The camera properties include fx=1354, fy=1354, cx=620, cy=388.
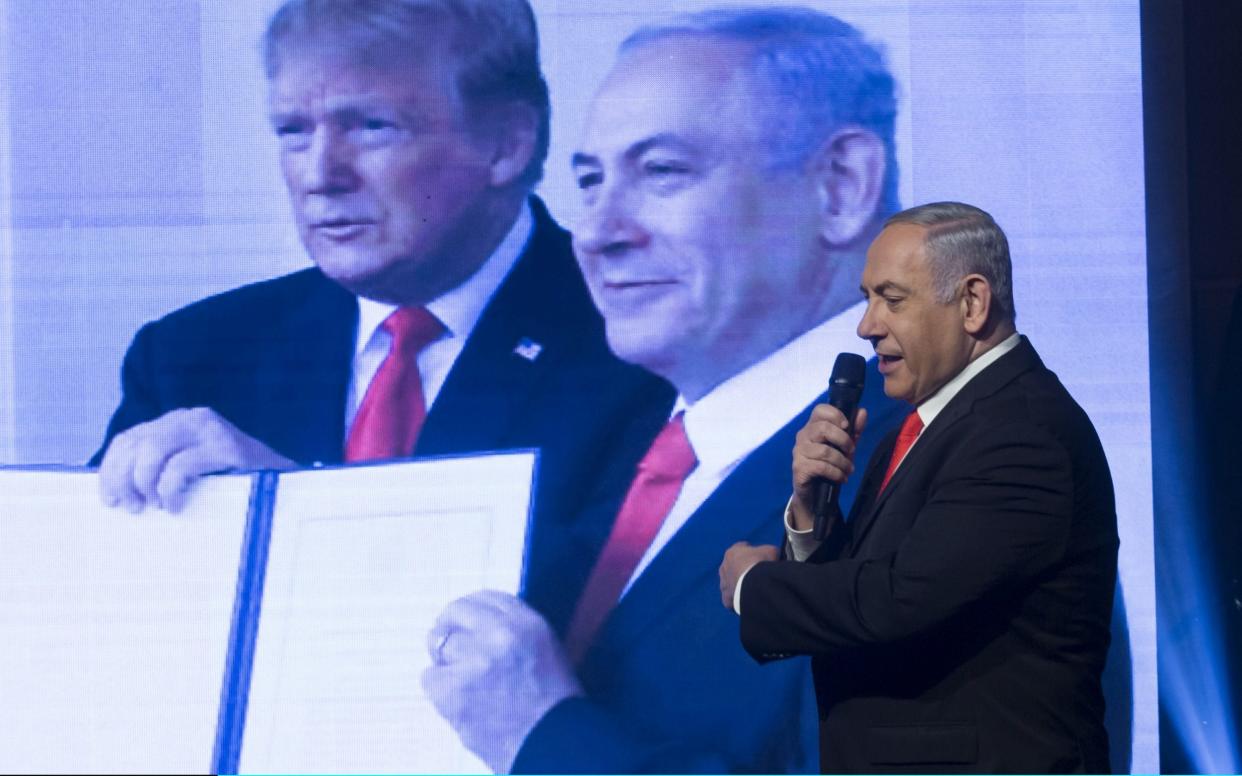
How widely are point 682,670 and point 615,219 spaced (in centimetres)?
92

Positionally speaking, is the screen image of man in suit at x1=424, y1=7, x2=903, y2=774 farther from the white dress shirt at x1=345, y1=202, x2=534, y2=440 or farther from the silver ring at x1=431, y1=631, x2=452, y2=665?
the white dress shirt at x1=345, y1=202, x2=534, y2=440

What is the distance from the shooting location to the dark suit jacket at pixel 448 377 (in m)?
2.76

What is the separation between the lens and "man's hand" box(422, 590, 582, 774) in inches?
105

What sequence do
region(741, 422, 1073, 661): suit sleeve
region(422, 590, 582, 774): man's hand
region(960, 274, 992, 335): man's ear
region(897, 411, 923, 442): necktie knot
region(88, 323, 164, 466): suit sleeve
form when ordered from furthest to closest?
region(88, 323, 164, 466): suit sleeve → region(422, 590, 582, 774): man's hand → region(897, 411, 923, 442): necktie knot → region(960, 274, 992, 335): man's ear → region(741, 422, 1073, 661): suit sleeve

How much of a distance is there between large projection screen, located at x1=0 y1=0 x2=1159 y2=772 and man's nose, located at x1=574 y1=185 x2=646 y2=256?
46 millimetres

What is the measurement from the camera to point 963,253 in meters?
1.62

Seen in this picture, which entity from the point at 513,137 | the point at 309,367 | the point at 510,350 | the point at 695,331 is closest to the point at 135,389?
the point at 309,367

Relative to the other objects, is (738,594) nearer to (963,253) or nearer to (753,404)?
(963,253)

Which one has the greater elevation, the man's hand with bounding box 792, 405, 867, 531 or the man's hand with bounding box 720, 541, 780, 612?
the man's hand with bounding box 792, 405, 867, 531

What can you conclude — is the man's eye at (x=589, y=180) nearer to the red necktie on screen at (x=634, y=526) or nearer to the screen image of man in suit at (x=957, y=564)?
the red necktie on screen at (x=634, y=526)

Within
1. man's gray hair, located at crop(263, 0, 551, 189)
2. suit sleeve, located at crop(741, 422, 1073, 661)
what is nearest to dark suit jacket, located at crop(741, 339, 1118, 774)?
suit sleeve, located at crop(741, 422, 1073, 661)

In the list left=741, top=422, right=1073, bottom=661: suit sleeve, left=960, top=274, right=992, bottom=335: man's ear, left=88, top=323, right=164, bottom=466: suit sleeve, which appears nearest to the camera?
left=741, top=422, right=1073, bottom=661: suit sleeve

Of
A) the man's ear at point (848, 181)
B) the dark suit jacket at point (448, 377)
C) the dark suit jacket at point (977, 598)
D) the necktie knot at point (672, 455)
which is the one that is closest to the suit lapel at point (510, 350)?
the dark suit jacket at point (448, 377)

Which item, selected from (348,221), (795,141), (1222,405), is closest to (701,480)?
(795,141)
